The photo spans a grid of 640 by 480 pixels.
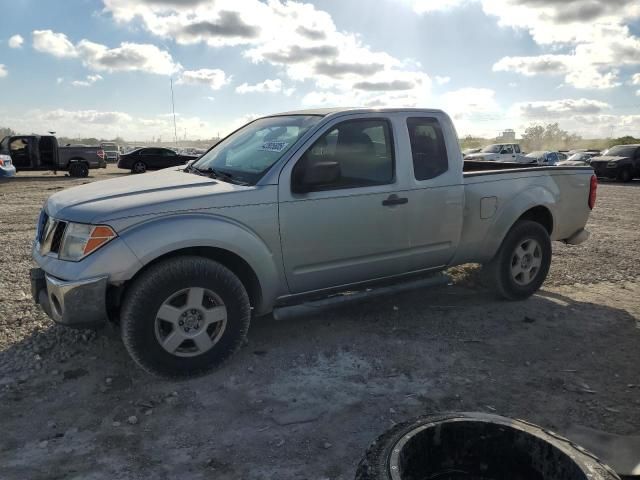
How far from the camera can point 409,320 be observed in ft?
15.6

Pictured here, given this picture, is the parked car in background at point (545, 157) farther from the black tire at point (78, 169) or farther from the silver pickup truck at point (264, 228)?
the silver pickup truck at point (264, 228)

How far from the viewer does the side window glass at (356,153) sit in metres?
3.96

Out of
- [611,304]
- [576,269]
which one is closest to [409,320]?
[611,304]

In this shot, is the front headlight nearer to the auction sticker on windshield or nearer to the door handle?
the auction sticker on windshield

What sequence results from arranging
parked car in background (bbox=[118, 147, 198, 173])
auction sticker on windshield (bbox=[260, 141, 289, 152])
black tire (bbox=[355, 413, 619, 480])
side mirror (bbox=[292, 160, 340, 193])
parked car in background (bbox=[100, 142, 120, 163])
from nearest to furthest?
1. black tire (bbox=[355, 413, 619, 480])
2. side mirror (bbox=[292, 160, 340, 193])
3. auction sticker on windshield (bbox=[260, 141, 289, 152])
4. parked car in background (bbox=[118, 147, 198, 173])
5. parked car in background (bbox=[100, 142, 120, 163])

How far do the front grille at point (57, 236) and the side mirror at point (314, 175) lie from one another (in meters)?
1.59

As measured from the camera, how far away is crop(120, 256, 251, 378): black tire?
332 centimetres

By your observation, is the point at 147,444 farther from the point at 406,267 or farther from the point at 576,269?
the point at 576,269

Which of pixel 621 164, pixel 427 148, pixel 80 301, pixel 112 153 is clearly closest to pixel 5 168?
pixel 80 301

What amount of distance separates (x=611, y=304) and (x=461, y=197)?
7.04ft

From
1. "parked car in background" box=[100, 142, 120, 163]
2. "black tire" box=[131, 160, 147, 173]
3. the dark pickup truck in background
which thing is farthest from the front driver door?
"parked car in background" box=[100, 142, 120, 163]

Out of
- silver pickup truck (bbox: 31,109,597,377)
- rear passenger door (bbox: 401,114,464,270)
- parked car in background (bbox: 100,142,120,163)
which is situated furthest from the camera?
parked car in background (bbox: 100,142,120,163)

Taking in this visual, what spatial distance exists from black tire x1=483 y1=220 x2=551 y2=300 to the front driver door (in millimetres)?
1257

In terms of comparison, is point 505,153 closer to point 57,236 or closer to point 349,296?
point 349,296
